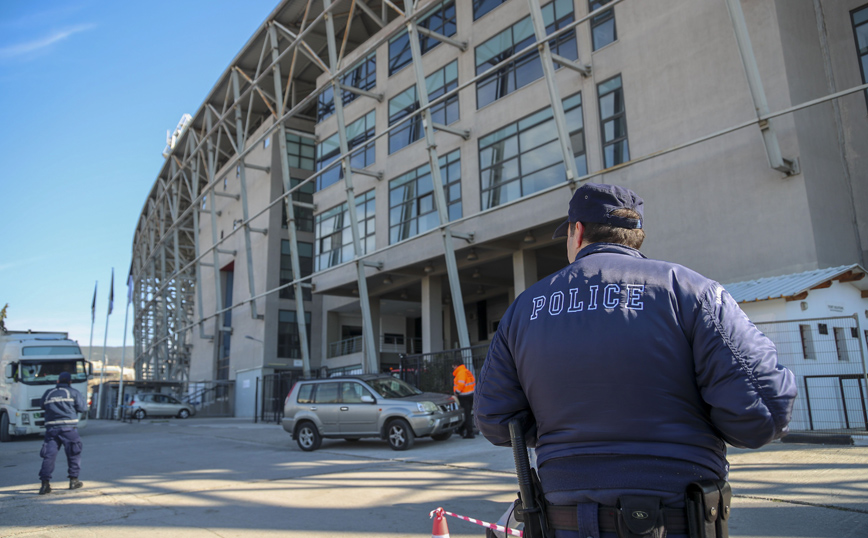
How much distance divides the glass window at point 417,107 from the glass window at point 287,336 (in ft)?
49.4

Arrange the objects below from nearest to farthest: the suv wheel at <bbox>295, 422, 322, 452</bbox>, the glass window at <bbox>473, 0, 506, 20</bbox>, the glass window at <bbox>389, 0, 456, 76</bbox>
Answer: the suv wheel at <bbox>295, 422, 322, 452</bbox>
the glass window at <bbox>473, 0, 506, 20</bbox>
the glass window at <bbox>389, 0, 456, 76</bbox>

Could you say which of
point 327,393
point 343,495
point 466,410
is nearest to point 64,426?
point 343,495

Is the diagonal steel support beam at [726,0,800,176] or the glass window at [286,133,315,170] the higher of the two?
the glass window at [286,133,315,170]

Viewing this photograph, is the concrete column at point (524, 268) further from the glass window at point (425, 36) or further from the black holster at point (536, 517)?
the black holster at point (536, 517)

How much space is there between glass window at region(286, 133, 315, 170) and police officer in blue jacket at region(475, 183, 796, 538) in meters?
38.1

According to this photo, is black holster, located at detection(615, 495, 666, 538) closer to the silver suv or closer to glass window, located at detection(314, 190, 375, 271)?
the silver suv

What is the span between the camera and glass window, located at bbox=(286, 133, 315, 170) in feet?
127

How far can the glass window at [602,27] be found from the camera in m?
18.8

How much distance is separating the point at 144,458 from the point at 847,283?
15.9 meters

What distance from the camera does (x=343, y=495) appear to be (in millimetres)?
7949

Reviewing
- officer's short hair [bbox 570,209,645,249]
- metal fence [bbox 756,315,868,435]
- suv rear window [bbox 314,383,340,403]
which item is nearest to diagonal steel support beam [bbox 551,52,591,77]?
metal fence [bbox 756,315,868,435]

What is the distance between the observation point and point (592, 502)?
1827 mm

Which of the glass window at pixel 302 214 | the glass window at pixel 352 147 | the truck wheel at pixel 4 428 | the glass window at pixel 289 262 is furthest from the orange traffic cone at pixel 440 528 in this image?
the glass window at pixel 302 214

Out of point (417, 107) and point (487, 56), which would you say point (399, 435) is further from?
point (417, 107)
